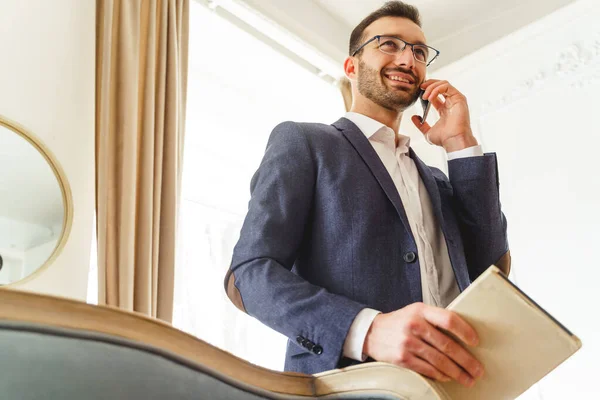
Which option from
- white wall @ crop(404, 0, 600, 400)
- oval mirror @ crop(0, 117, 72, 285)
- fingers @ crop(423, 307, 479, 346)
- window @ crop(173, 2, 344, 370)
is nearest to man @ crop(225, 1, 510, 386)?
fingers @ crop(423, 307, 479, 346)

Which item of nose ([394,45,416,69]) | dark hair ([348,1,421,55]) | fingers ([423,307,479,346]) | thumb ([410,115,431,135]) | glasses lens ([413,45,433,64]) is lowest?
fingers ([423,307,479,346])

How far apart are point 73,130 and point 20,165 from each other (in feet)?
0.76

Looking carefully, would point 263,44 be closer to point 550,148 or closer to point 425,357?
point 550,148

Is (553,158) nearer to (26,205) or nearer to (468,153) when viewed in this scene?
(468,153)

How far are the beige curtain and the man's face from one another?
0.72 meters

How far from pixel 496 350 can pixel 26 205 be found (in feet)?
4.60

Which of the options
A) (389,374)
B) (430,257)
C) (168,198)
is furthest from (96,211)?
(389,374)

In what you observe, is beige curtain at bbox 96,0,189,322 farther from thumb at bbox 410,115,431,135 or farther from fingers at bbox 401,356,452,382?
fingers at bbox 401,356,452,382

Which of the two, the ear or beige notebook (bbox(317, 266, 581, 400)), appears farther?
the ear

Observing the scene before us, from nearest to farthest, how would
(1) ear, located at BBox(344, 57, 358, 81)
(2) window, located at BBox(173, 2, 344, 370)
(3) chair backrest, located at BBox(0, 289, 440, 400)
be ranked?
(3) chair backrest, located at BBox(0, 289, 440, 400) < (1) ear, located at BBox(344, 57, 358, 81) < (2) window, located at BBox(173, 2, 344, 370)

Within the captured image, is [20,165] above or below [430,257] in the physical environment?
above

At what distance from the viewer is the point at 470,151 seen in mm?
1315

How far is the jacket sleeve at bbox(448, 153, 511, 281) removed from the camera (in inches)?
49.4

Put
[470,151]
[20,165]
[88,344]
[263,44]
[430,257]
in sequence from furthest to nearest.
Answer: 1. [263,44]
2. [20,165]
3. [470,151]
4. [430,257]
5. [88,344]
